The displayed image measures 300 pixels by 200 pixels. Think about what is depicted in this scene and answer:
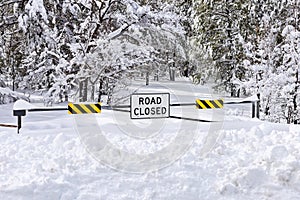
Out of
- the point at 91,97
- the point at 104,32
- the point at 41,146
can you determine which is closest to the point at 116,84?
the point at 91,97

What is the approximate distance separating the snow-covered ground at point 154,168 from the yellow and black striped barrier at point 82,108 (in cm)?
45

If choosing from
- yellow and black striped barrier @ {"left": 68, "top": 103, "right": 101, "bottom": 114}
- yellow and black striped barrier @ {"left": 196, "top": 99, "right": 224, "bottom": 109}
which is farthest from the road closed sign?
yellow and black striped barrier @ {"left": 196, "top": 99, "right": 224, "bottom": 109}

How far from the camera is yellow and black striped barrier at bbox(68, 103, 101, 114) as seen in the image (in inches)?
306

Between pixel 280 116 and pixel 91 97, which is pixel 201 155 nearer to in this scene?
pixel 91 97

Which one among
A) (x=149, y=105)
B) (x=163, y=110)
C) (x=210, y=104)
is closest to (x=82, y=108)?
(x=149, y=105)

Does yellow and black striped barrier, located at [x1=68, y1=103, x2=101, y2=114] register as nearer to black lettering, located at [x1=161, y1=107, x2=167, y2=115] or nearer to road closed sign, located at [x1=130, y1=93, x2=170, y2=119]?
road closed sign, located at [x1=130, y1=93, x2=170, y2=119]

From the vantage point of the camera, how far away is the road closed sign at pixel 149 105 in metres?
7.45

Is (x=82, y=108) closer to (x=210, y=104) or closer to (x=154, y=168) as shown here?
(x=154, y=168)

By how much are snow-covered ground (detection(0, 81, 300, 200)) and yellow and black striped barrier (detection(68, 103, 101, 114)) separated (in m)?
0.45

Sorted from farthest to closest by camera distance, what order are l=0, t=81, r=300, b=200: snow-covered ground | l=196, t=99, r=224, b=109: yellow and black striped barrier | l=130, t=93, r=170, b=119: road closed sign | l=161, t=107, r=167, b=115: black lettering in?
l=196, t=99, r=224, b=109: yellow and black striped barrier, l=161, t=107, r=167, b=115: black lettering, l=130, t=93, r=170, b=119: road closed sign, l=0, t=81, r=300, b=200: snow-covered ground

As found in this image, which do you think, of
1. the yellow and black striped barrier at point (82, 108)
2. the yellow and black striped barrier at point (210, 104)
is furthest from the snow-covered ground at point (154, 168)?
the yellow and black striped barrier at point (210, 104)

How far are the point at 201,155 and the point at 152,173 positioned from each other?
1289 mm

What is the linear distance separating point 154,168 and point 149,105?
2.29 m

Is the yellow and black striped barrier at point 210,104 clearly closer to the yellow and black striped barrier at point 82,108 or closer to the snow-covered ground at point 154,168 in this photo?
the snow-covered ground at point 154,168
